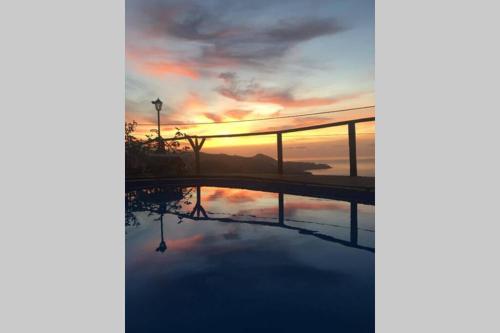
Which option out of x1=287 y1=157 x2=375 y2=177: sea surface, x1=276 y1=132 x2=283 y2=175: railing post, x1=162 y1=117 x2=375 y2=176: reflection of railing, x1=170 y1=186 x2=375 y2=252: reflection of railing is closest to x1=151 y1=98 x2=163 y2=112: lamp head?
x1=162 y1=117 x2=375 y2=176: reflection of railing

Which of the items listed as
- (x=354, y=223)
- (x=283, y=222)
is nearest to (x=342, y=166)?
(x=354, y=223)

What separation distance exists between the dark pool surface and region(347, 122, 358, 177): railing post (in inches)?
77.5

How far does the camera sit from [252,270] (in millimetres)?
2455

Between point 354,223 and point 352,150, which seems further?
point 352,150

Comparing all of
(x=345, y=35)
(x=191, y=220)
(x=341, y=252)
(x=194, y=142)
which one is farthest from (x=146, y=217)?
(x=194, y=142)

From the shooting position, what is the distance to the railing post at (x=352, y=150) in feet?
20.4

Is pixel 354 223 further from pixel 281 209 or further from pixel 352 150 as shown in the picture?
pixel 352 150

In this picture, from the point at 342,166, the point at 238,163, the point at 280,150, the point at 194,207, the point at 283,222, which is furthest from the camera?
the point at 238,163

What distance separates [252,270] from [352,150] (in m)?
4.56

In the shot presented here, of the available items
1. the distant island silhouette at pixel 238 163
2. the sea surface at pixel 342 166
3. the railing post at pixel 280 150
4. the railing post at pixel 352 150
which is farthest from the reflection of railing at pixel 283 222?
the distant island silhouette at pixel 238 163

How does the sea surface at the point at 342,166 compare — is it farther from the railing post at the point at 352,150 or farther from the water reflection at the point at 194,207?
the water reflection at the point at 194,207

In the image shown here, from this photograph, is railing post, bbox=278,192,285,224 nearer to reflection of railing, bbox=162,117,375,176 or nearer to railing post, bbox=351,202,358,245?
railing post, bbox=351,202,358,245

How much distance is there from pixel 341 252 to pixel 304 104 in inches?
160
